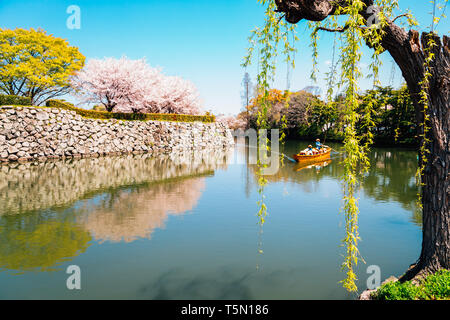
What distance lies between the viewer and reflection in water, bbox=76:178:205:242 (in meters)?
5.36

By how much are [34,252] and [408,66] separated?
583cm

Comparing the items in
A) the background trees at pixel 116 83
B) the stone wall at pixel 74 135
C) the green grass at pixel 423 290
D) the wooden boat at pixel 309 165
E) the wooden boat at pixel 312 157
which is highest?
the background trees at pixel 116 83

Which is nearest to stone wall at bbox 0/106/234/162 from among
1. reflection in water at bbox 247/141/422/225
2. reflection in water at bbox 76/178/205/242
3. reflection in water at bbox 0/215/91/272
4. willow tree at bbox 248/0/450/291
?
reflection in water at bbox 76/178/205/242

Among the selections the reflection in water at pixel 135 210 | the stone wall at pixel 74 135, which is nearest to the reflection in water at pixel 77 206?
the reflection in water at pixel 135 210

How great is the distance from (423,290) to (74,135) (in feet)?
56.3

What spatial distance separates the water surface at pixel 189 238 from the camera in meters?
A: 3.60

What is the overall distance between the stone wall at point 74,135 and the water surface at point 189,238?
5.68 meters

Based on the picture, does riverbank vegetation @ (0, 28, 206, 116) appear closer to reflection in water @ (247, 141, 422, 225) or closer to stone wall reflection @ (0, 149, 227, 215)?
stone wall reflection @ (0, 149, 227, 215)

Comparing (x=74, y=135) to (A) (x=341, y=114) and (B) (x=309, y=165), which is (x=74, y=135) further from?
(A) (x=341, y=114)

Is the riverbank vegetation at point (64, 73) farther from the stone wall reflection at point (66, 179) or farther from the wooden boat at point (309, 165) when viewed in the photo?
the wooden boat at point (309, 165)

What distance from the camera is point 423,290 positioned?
2.72 m

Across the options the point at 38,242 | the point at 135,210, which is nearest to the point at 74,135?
the point at 135,210

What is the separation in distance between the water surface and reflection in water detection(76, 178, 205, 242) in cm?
2
